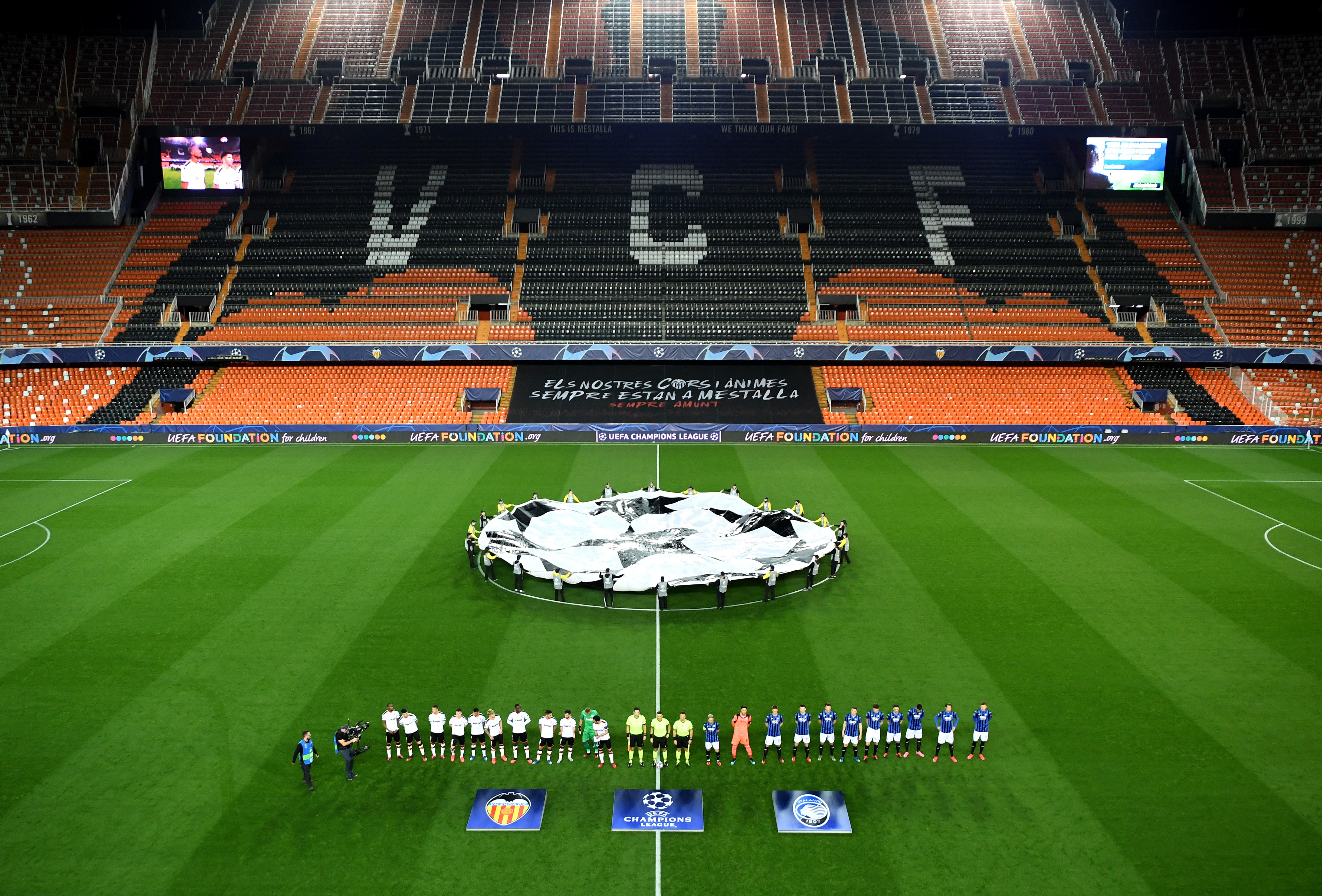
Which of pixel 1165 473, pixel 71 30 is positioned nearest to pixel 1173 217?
pixel 1165 473

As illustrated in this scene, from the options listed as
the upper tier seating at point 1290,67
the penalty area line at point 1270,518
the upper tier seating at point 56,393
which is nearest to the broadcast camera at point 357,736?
the penalty area line at point 1270,518

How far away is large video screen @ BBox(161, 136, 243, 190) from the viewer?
166 feet

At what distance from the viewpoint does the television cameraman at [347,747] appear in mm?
13391

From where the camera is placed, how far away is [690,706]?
15398 mm

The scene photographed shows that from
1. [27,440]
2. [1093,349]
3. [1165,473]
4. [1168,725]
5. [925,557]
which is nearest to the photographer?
[1168,725]

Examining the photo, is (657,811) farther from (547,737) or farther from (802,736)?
(802,736)

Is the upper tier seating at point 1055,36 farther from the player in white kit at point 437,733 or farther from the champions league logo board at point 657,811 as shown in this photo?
the player in white kit at point 437,733

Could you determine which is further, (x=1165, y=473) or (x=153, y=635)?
(x=1165, y=473)

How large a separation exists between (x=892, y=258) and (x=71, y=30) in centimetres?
5371

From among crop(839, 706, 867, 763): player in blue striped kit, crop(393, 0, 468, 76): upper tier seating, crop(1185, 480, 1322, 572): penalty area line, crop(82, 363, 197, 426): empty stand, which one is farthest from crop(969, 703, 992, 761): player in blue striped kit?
crop(393, 0, 468, 76): upper tier seating

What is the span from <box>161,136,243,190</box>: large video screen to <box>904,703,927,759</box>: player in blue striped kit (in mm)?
52262

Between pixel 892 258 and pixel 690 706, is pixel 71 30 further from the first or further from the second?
pixel 690 706

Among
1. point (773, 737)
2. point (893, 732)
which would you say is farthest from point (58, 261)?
point (893, 732)

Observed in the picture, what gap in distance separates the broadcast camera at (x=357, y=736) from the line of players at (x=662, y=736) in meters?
0.35
